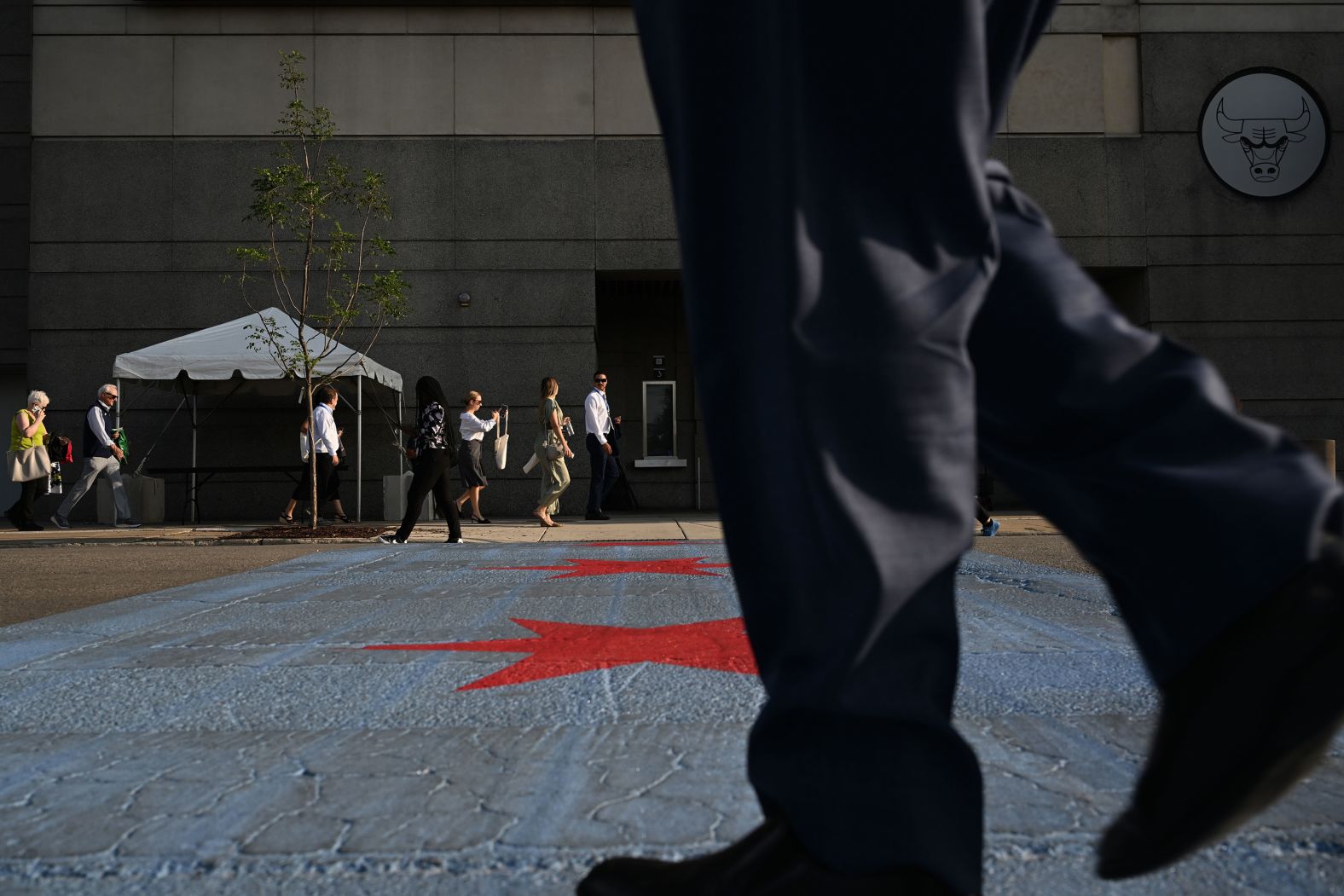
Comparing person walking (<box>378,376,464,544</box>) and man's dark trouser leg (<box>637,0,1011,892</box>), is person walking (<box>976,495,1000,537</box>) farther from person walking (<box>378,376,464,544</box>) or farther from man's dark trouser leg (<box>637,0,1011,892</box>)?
man's dark trouser leg (<box>637,0,1011,892</box>)

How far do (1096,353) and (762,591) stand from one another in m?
0.42

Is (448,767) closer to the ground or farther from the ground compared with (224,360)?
closer to the ground

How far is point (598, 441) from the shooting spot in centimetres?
1287

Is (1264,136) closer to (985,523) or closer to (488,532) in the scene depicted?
(985,523)

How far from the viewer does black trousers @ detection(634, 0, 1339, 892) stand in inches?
37.9

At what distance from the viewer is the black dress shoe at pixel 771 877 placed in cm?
95

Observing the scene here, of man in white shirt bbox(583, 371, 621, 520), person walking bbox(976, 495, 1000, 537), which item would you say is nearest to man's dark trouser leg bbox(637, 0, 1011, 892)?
person walking bbox(976, 495, 1000, 537)

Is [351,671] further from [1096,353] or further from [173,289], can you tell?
[173,289]

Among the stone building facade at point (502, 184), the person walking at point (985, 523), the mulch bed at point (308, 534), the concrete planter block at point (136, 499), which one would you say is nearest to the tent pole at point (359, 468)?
the stone building facade at point (502, 184)

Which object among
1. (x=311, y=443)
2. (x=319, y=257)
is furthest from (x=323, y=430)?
(x=319, y=257)

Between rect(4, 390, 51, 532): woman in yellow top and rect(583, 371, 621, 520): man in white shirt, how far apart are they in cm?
628

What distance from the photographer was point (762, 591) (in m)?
1.06

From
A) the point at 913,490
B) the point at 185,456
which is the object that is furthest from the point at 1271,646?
the point at 185,456

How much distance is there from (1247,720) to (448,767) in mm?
1292
